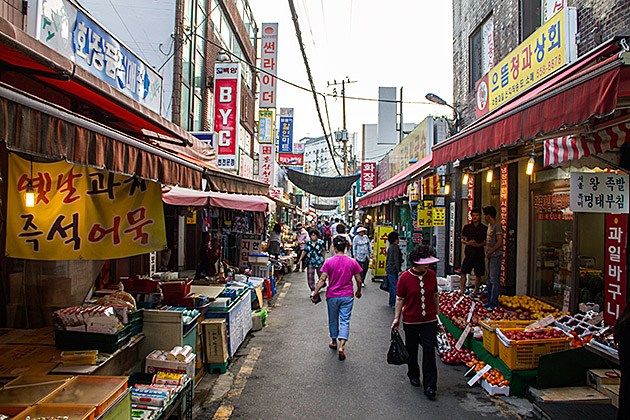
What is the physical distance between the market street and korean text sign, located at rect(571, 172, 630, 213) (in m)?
2.58

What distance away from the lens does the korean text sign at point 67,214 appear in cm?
407

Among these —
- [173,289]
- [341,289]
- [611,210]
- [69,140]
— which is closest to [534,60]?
[611,210]

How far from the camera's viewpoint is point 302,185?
18750 mm

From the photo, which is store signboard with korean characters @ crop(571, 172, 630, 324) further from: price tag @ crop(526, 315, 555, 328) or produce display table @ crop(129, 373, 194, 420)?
produce display table @ crop(129, 373, 194, 420)

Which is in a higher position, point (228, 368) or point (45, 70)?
point (45, 70)

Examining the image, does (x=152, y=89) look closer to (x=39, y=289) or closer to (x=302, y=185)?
(x=39, y=289)

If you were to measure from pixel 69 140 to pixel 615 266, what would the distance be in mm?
6748

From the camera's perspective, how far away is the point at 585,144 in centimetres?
497

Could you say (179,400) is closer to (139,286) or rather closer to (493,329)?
(139,286)

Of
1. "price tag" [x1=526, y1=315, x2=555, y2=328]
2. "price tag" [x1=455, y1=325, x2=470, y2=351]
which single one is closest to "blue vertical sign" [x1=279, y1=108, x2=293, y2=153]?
"price tag" [x1=455, y1=325, x2=470, y2=351]

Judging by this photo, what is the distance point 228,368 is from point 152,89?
5.35 meters

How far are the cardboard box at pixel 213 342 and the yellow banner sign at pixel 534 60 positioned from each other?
23.2 feet

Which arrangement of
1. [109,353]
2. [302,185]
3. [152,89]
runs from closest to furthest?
1. [109,353]
2. [152,89]
3. [302,185]

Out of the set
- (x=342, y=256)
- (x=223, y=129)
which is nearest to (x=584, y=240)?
(x=342, y=256)
